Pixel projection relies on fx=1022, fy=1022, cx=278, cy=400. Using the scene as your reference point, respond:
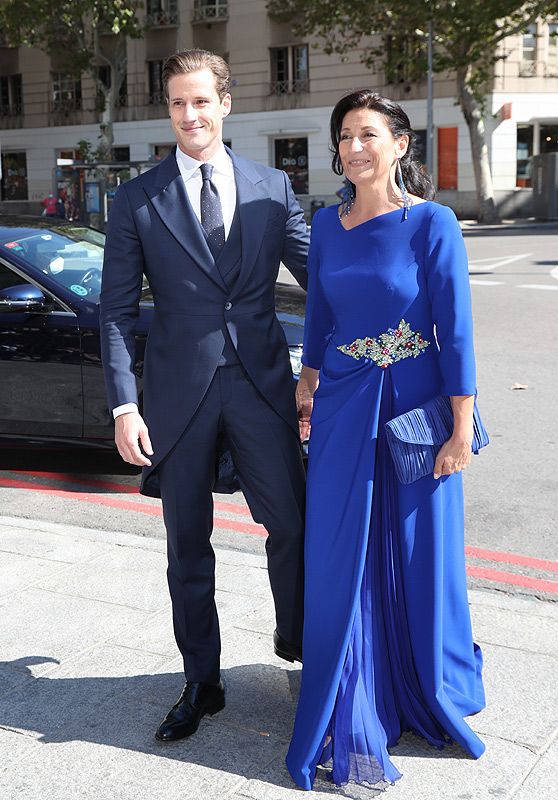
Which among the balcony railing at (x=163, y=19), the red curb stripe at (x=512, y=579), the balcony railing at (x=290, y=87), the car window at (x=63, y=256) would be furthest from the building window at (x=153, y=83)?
the red curb stripe at (x=512, y=579)

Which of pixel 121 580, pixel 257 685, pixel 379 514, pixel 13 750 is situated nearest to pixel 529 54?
pixel 121 580

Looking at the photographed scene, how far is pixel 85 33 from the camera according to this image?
39938 millimetres

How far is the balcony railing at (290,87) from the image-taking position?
4009 centimetres

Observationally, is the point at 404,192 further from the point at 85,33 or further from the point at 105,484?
the point at 85,33

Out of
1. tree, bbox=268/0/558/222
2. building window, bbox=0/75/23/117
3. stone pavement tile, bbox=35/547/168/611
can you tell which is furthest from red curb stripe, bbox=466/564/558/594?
building window, bbox=0/75/23/117

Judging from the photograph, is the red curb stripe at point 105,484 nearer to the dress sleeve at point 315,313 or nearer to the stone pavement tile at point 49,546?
the stone pavement tile at point 49,546

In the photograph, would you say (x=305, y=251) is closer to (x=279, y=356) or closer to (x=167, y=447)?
(x=279, y=356)

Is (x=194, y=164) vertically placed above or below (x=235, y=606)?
above

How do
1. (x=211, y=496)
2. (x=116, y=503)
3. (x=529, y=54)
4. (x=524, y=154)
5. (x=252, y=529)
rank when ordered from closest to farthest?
(x=211, y=496)
(x=252, y=529)
(x=116, y=503)
(x=529, y=54)
(x=524, y=154)

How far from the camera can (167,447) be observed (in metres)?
3.14

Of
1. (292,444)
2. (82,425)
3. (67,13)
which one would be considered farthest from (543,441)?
(67,13)

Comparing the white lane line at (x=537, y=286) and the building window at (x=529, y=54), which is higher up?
the building window at (x=529, y=54)

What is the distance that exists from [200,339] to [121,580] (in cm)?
173

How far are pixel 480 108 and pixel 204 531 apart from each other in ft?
113
